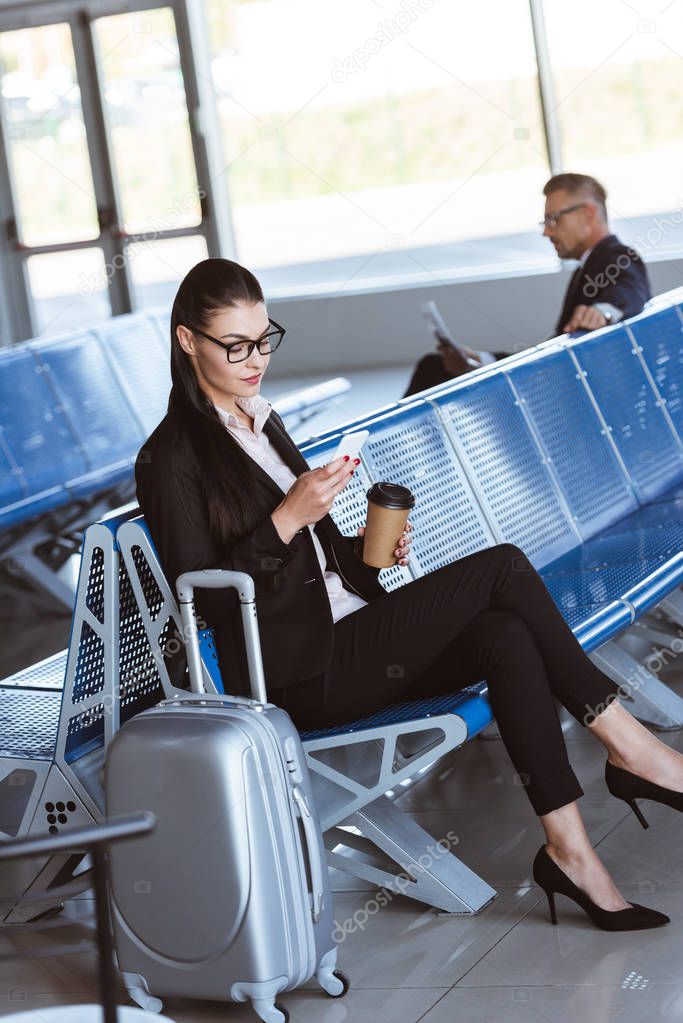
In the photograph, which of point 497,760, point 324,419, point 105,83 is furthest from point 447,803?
point 105,83

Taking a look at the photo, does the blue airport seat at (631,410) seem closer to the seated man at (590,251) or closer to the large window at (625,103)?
the seated man at (590,251)

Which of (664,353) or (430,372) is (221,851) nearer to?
(664,353)

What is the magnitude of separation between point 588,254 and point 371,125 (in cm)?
622

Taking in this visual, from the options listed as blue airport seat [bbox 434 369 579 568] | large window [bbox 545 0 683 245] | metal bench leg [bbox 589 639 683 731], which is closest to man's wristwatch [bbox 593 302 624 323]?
blue airport seat [bbox 434 369 579 568]

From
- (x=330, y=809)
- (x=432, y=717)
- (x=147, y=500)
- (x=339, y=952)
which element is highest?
(x=147, y=500)

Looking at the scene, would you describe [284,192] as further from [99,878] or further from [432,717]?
[99,878]

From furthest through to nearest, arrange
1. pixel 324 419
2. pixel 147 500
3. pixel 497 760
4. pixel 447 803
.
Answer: pixel 324 419
pixel 497 760
pixel 447 803
pixel 147 500

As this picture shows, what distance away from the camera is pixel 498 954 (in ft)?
7.34

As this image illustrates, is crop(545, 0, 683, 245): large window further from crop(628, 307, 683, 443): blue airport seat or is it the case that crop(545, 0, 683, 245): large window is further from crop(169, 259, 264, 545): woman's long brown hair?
crop(169, 259, 264, 545): woman's long brown hair

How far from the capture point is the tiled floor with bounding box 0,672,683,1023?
6.82 ft

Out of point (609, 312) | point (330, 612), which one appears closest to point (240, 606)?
point (330, 612)

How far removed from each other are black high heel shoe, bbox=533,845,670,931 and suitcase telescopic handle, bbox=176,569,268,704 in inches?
22.5

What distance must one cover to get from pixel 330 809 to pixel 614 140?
785cm

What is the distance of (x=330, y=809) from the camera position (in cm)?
237
